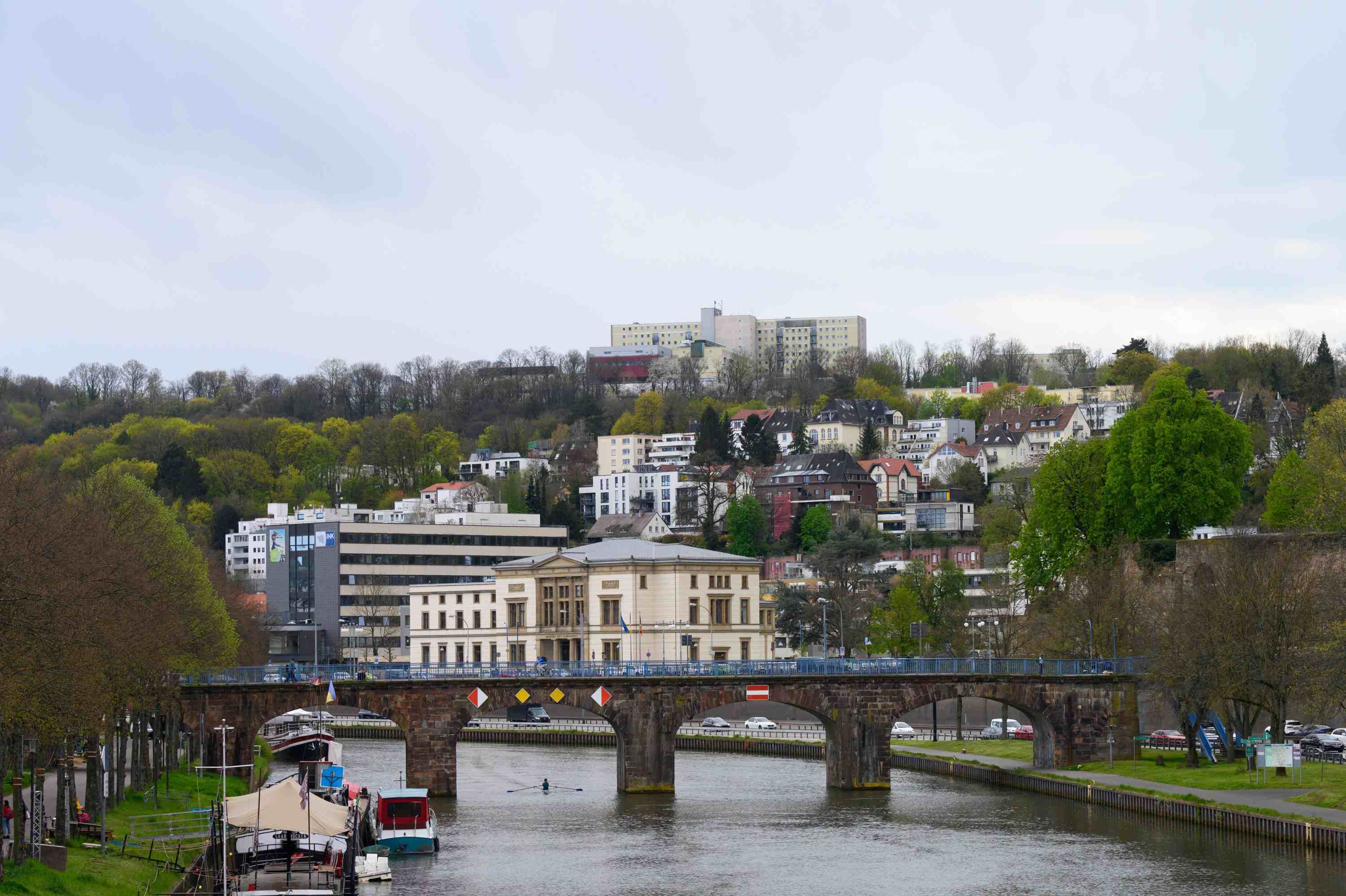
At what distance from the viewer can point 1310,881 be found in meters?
57.6

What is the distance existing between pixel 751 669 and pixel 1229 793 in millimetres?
23437

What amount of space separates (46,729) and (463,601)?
8015cm

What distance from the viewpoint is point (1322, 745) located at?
293 ft

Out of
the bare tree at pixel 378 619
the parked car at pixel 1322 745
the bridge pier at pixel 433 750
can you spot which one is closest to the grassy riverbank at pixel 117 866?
the bridge pier at pixel 433 750

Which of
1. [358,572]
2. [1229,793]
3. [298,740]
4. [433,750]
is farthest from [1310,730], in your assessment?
[358,572]

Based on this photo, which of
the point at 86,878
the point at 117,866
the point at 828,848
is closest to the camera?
the point at 86,878

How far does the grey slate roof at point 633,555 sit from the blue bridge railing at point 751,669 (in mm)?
21711

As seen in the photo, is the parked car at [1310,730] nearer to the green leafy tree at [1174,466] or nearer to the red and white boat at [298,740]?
the green leafy tree at [1174,466]

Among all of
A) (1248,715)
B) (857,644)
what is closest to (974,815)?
(1248,715)

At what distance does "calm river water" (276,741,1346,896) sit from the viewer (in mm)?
60094

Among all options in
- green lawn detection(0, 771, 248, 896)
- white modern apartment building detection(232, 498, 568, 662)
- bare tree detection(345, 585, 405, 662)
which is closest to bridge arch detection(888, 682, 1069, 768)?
green lawn detection(0, 771, 248, 896)

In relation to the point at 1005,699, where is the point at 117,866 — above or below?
below

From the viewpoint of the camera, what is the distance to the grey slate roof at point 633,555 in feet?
373

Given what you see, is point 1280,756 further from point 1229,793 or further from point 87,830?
point 87,830
